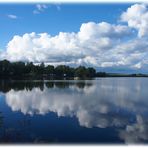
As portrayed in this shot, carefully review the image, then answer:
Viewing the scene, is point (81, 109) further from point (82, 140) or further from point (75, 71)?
point (75, 71)

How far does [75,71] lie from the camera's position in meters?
147

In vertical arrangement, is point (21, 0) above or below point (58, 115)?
above

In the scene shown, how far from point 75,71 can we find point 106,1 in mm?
137450

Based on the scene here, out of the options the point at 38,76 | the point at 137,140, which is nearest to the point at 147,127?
the point at 137,140

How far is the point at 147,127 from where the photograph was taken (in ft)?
56.4

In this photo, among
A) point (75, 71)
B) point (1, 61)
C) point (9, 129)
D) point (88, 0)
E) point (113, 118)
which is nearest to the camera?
point (88, 0)

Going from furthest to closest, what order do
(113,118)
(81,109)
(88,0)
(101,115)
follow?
(81,109)
(101,115)
(113,118)
(88,0)

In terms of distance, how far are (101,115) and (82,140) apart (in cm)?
812

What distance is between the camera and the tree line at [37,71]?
3939 inches

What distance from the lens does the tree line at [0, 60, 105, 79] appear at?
100 m

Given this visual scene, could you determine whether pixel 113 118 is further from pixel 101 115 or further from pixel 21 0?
pixel 21 0

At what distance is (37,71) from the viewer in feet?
397

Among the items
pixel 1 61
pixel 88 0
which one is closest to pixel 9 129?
pixel 88 0

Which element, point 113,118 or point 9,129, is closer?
point 9,129
